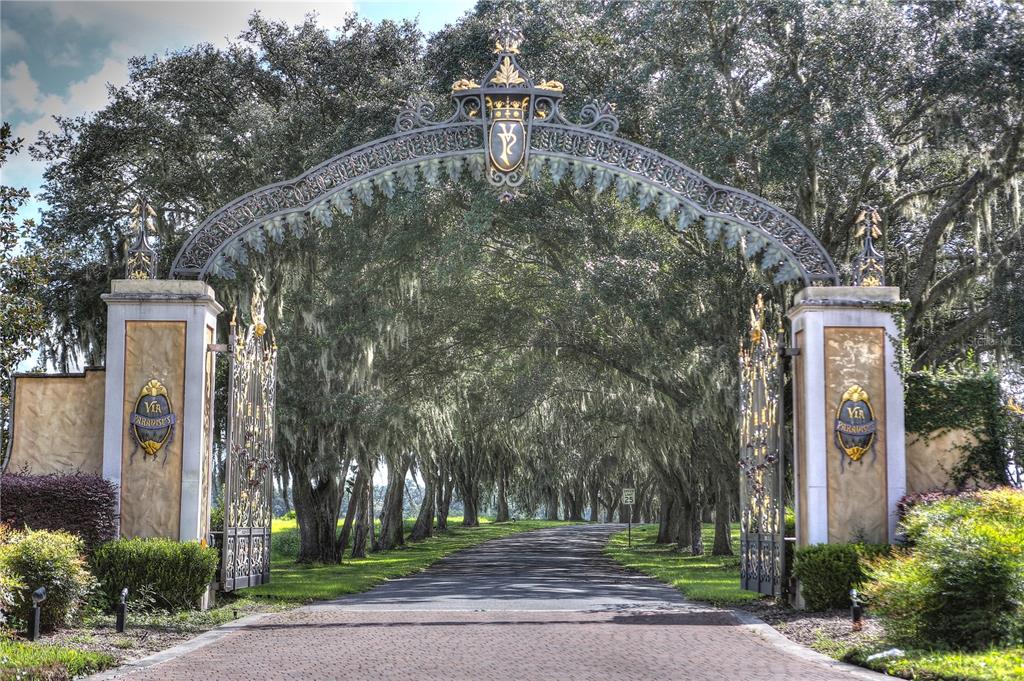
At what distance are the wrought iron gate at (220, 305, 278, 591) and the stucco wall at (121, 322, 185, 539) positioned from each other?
0.64 metres

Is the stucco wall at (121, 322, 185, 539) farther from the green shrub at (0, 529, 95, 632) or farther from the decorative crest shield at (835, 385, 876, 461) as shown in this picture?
the decorative crest shield at (835, 385, 876, 461)

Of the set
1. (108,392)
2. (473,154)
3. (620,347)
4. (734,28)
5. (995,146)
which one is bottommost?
(108,392)

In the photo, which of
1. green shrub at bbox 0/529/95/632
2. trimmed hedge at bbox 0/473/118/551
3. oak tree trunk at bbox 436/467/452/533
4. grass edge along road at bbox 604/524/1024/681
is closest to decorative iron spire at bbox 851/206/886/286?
grass edge along road at bbox 604/524/1024/681

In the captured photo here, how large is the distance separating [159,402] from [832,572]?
8427 millimetres

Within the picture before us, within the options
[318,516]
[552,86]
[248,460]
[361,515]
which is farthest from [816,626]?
[361,515]

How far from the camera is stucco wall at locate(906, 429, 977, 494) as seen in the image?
14969 millimetres

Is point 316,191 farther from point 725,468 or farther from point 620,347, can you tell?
point 725,468

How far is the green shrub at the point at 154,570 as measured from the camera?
1366 centimetres

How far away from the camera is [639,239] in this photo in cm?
2188

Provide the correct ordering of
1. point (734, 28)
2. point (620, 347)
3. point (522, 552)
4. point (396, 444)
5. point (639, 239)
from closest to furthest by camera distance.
Result: point (734, 28) < point (639, 239) < point (620, 347) < point (396, 444) < point (522, 552)

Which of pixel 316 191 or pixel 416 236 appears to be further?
pixel 416 236

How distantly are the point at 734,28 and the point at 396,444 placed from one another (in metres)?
13.9

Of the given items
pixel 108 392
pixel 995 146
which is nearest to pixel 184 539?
pixel 108 392

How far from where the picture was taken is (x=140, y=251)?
599 inches
